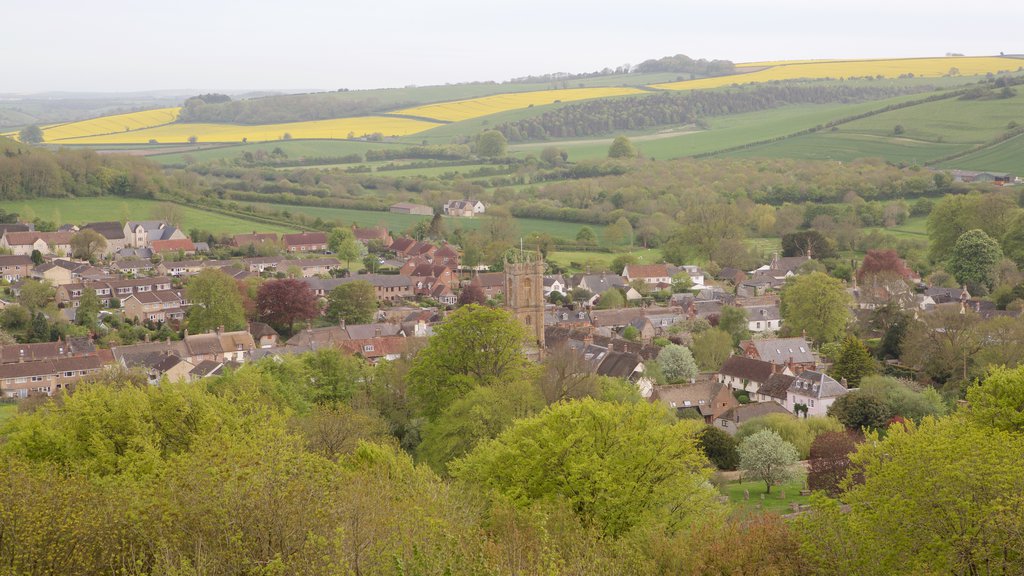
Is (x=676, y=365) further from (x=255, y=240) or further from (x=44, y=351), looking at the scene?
(x=255, y=240)

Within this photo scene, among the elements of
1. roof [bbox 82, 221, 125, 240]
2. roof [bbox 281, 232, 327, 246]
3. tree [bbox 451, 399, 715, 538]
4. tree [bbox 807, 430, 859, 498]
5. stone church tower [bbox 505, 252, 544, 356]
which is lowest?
roof [bbox 281, 232, 327, 246]

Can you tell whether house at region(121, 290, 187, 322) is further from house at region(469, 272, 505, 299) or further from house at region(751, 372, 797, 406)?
house at region(751, 372, 797, 406)

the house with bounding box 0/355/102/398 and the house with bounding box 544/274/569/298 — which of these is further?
the house with bounding box 544/274/569/298

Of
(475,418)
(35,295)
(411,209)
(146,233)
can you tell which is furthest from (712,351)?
(411,209)

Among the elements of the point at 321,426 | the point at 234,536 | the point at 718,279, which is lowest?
the point at 718,279

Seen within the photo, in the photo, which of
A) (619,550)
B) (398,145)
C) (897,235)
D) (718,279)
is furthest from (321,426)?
(398,145)

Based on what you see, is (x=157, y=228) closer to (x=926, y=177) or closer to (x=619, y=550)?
(x=926, y=177)

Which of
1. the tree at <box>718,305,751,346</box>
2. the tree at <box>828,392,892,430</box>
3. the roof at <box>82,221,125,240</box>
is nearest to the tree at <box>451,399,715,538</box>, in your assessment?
the tree at <box>828,392,892,430</box>
